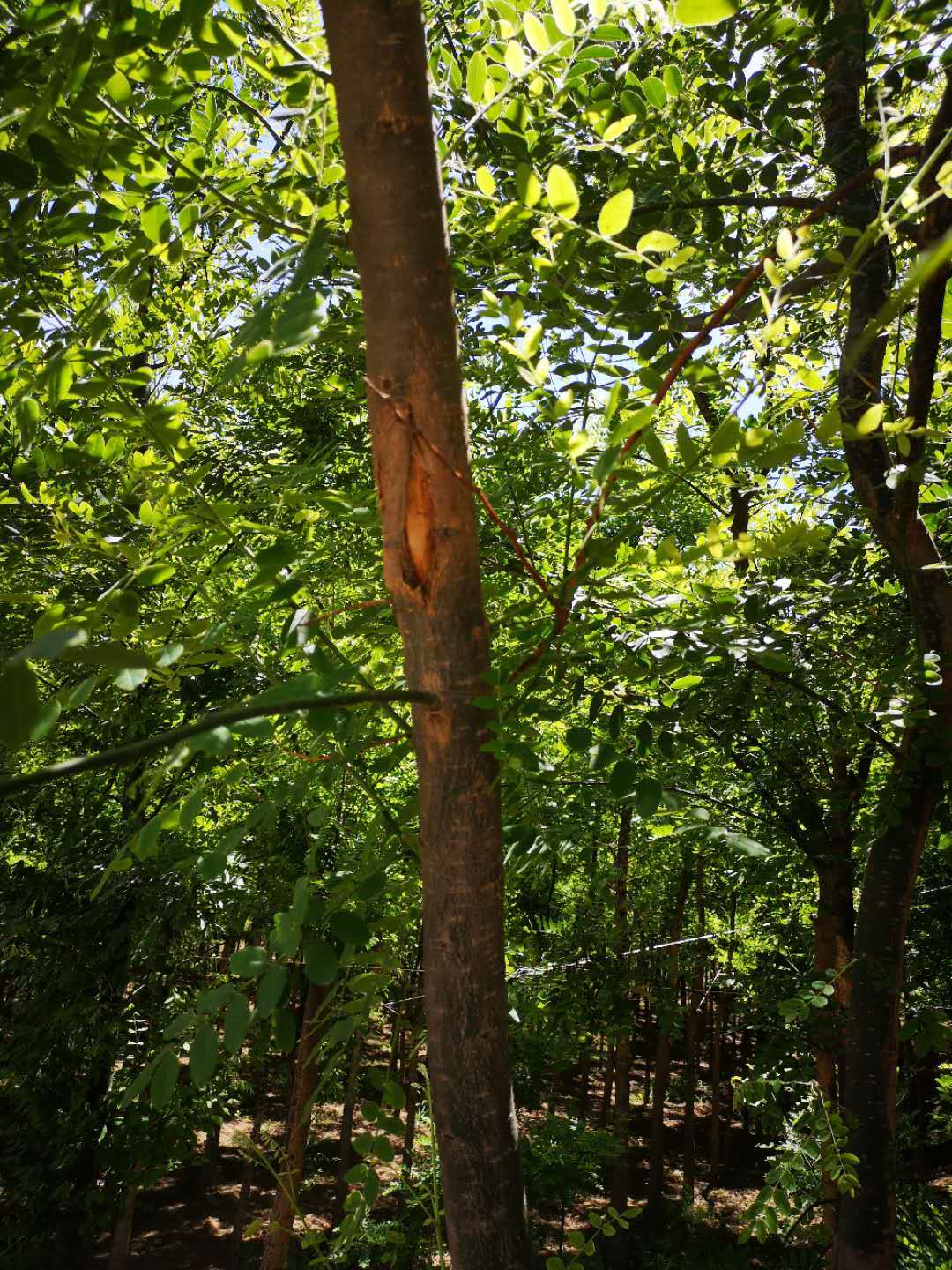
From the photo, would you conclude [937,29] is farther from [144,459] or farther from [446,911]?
[446,911]

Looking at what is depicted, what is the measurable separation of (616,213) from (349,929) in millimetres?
897

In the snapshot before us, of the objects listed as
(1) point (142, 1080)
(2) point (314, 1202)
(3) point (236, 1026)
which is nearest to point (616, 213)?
(3) point (236, 1026)

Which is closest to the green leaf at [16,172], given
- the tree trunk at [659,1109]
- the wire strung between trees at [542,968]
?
the wire strung between trees at [542,968]

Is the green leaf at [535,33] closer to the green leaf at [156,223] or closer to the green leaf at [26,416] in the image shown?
the green leaf at [156,223]

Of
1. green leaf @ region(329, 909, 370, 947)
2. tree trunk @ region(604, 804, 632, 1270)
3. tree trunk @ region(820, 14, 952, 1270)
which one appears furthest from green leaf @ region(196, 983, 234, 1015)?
tree trunk @ region(604, 804, 632, 1270)

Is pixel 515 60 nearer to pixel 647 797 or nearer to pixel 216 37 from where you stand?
pixel 216 37

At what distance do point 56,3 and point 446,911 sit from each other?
1140mm

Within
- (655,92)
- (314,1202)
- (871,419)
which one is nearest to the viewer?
(871,419)

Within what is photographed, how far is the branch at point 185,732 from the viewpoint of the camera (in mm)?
648

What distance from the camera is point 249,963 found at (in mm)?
1038

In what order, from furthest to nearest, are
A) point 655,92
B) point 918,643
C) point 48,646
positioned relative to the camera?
point 918,643
point 655,92
point 48,646

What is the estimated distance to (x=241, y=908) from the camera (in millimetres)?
5203

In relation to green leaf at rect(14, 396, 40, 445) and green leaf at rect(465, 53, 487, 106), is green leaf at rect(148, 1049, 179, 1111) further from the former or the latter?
green leaf at rect(465, 53, 487, 106)

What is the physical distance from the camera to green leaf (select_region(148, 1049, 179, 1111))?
3.45ft
